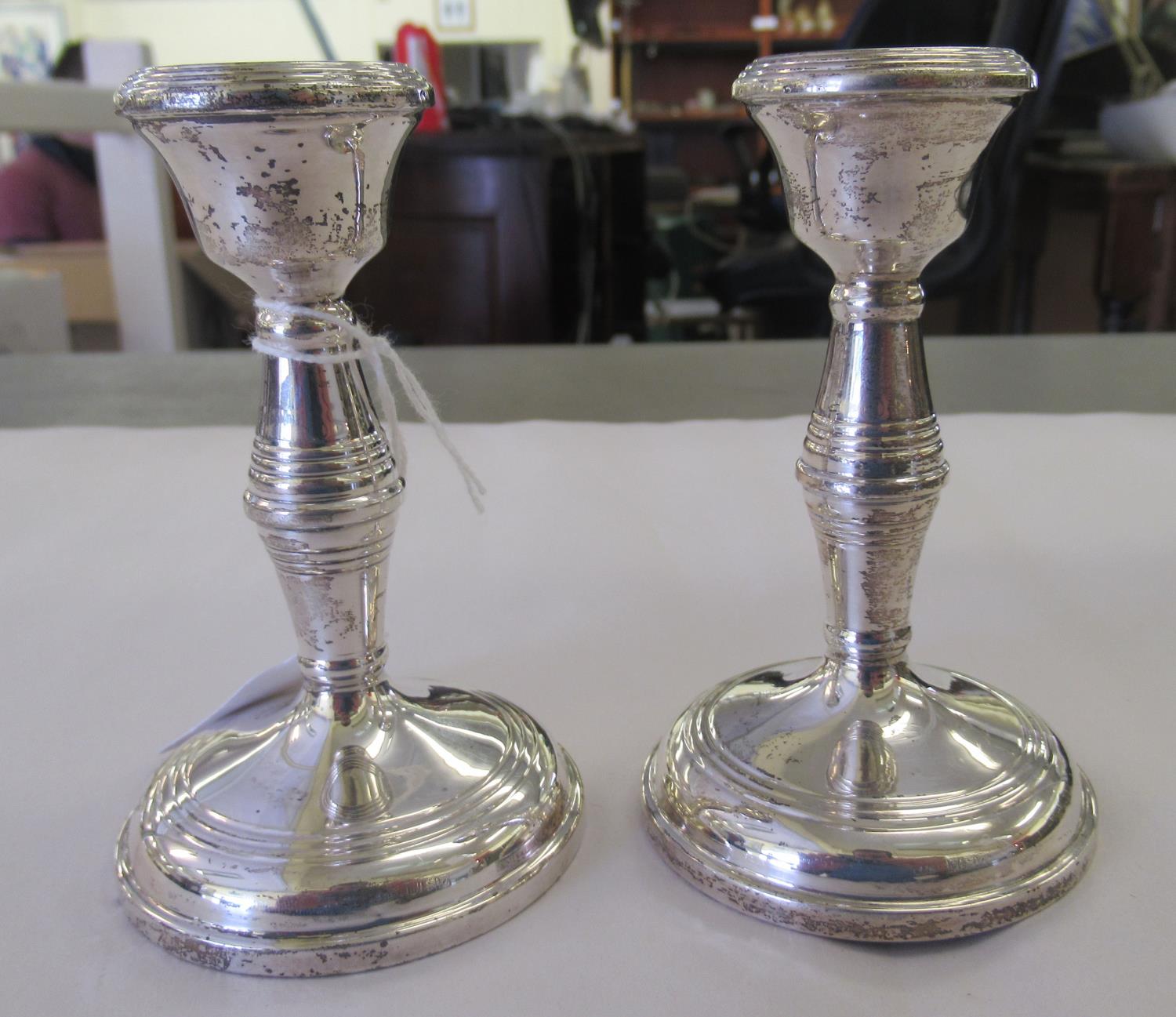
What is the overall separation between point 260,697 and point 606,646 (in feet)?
0.56

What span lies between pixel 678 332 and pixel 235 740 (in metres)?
2.67

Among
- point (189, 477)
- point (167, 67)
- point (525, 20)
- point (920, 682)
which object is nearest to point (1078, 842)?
point (920, 682)

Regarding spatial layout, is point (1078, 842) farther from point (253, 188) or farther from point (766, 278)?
point (766, 278)

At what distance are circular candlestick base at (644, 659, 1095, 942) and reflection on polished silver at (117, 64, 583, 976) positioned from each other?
0.15 feet

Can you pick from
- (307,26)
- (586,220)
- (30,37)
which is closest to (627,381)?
(586,220)

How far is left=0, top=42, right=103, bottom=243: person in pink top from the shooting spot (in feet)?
8.95

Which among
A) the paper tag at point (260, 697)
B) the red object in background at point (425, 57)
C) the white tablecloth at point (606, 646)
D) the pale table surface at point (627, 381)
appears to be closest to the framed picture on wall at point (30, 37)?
the red object in background at point (425, 57)

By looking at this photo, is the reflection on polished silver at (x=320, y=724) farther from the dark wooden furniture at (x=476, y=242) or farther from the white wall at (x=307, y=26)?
the white wall at (x=307, y=26)

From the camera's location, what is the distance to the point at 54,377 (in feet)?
3.43

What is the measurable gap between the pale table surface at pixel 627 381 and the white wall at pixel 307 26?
3.55 metres

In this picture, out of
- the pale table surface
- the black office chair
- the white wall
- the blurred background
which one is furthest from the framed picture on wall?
the pale table surface

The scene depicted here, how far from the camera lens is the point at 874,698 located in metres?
0.35

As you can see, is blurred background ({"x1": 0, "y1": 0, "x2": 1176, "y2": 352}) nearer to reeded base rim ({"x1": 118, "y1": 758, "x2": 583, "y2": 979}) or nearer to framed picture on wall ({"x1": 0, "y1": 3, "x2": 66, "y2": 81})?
reeded base rim ({"x1": 118, "y1": 758, "x2": 583, "y2": 979})

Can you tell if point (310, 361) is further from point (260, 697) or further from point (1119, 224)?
point (1119, 224)
